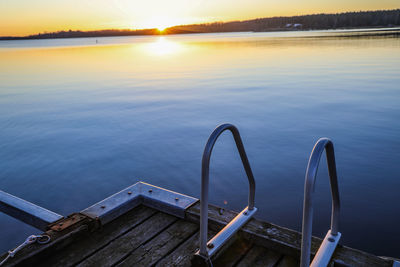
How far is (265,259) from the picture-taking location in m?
2.93

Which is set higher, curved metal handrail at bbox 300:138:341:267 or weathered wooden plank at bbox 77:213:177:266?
curved metal handrail at bbox 300:138:341:267

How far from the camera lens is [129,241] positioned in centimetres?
327

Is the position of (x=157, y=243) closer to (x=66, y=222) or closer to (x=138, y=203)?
(x=138, y=203)

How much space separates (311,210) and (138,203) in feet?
7.44

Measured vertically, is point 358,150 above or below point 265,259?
below

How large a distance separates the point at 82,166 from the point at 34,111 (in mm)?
7862

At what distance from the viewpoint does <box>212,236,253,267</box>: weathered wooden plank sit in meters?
2.90

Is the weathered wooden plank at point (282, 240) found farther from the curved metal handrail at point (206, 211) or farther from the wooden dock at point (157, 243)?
the curved metal handrail at point (206, 211)

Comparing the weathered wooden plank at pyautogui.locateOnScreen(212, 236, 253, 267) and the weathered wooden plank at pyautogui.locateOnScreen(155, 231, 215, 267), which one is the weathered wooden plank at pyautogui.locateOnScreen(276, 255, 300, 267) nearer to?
the weathered wooden plank at pyautogui.locateOnScreen(212, 236, 253, 267)

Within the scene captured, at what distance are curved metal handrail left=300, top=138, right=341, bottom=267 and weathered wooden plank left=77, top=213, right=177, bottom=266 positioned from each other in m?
1.60

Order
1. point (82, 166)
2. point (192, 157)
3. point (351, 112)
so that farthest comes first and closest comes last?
point (351, 112), point (192, 157), point (82, 166)

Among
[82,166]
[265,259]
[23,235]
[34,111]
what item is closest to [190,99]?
[34,111]

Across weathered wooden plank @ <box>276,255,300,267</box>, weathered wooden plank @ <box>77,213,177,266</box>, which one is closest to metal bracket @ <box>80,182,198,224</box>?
weathered wooden plank @ <box>77,213,177,266</box>

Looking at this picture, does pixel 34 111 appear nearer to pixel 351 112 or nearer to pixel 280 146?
pixel 280 146
